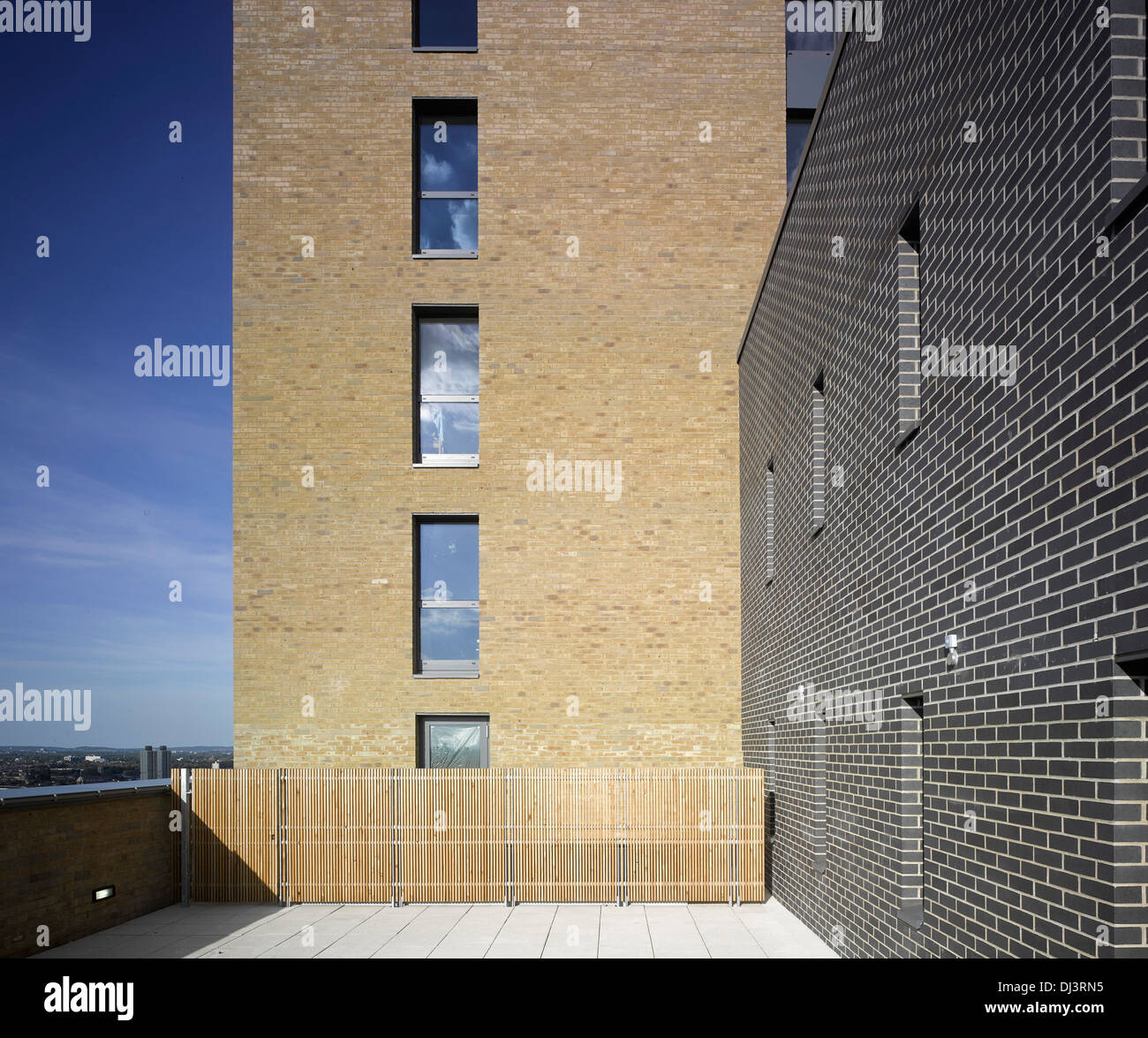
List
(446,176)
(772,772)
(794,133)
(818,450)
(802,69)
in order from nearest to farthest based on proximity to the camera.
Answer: (818,450), (772,772), (446,176), (802,69), (794,133)

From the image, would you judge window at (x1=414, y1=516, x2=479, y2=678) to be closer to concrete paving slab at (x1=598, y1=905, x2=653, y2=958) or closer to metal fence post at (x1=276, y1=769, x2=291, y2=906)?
metal fence post at (x1=276, y1=769, x2=291, y2=906)

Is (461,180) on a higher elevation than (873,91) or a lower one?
higher

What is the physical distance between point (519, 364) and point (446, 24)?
18.7ft

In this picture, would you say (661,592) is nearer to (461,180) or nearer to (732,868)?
(732,868)

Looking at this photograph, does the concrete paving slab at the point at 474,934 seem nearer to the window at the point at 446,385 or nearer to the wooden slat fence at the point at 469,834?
the wooden slat fence at the point at 469,834

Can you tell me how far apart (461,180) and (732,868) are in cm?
1099

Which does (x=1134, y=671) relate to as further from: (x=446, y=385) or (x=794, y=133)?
(x=794, y=133)

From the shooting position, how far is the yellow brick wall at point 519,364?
1518 centimetres

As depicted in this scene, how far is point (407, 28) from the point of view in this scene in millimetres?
16000

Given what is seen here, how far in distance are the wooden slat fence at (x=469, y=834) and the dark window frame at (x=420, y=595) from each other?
217cm

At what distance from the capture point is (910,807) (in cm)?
681

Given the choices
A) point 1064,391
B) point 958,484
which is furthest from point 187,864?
point 1064,391

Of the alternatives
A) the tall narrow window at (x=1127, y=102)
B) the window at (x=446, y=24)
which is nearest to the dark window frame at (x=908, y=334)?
the tall narrow window at (x=1127, y=102)

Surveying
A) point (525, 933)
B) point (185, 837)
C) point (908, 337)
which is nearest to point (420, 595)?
point (185, 837)
